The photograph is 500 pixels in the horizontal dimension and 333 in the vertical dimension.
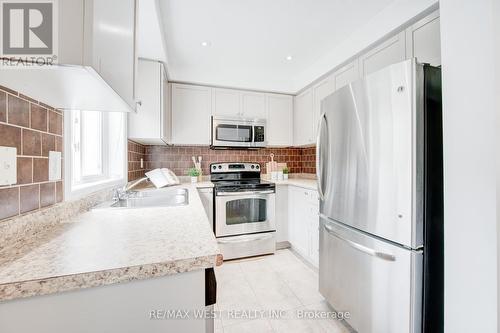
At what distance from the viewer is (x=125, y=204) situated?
1624 millimetres

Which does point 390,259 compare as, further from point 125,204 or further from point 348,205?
point 125,204

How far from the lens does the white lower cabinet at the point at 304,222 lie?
224 centimetres

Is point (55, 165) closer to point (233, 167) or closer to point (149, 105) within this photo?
point (149, 105)

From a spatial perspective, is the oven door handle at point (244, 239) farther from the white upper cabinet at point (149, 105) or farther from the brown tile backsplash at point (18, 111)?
the brown tile backsplash at point (18, 111)

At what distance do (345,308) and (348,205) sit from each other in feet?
2.33

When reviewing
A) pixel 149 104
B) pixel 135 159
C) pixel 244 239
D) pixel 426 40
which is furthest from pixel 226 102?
pixel 426 40

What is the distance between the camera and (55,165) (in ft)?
3.01

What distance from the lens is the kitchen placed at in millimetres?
545

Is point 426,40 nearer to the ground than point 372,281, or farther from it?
farther from it

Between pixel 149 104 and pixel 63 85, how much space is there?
1.66m

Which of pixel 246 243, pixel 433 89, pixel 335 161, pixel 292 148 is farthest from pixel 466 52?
pixel 292 148

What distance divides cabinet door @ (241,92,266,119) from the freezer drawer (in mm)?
1891

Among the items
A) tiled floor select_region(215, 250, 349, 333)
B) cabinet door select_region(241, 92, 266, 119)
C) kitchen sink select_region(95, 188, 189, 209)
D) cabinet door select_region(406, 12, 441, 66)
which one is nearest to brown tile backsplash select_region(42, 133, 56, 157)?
kitchen sink select_region(95, 188, 189, 209)

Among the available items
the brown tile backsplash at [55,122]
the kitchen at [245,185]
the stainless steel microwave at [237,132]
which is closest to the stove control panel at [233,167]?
the stainless steel microwave at [237,132]
